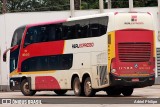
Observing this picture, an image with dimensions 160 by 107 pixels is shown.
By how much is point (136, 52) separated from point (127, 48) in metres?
0.44

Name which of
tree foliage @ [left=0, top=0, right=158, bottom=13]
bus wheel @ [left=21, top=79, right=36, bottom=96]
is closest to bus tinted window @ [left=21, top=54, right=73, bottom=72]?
bus wheel @ [left=21, top=79, right=36, bottom=96]

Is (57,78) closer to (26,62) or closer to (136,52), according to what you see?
(26,62)

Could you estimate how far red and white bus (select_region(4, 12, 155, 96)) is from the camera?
89.0 ft

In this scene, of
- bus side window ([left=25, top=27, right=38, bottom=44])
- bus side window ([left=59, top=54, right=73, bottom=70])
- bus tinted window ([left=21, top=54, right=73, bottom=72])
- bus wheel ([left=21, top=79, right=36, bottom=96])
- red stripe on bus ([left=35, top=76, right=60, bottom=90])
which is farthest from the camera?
bus wheel ([left=21, top=79, right=36, bottom=96])

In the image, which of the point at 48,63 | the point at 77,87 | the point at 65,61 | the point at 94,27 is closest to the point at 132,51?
the point at 94,27

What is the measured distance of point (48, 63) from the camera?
3161cm

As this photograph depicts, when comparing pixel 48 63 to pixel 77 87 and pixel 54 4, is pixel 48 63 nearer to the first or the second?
pixel 77 87

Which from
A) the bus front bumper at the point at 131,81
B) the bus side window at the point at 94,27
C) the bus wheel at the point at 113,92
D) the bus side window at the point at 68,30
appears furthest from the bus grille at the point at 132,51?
the bus side window at the point at 68,30

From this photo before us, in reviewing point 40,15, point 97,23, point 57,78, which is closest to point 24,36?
point 57,78

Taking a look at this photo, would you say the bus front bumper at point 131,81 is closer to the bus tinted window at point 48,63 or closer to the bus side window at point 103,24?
the bus side window at point 103,24

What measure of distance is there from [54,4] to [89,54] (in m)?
41.9

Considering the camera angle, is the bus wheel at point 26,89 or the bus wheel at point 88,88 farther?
the bus wheel at point 26,89

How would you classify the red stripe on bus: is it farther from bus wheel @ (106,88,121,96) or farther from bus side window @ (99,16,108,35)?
bus side window @ (99,16,108,35)

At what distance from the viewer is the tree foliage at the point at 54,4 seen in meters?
62.2
